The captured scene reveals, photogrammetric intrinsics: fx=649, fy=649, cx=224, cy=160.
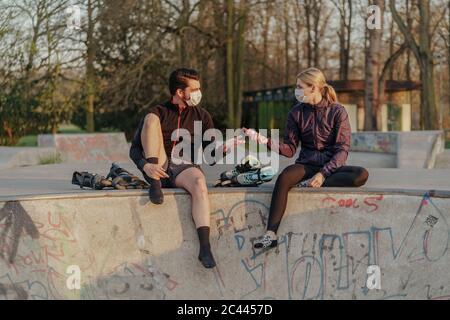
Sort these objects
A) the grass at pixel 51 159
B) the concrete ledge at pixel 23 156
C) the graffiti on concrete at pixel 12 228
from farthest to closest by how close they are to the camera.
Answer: the grass at pixel 51 159, the concrete ledge at pixel 23 156, the graffiti on concrete at pixel 12 228

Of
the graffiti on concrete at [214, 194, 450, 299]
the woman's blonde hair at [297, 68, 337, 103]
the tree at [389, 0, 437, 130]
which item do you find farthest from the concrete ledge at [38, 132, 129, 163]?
the tree at [389, 0, 437, 130]

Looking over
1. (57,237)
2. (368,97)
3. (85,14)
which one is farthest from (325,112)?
(85,14)

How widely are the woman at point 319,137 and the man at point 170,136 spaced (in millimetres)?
557

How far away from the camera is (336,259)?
17.5 feet

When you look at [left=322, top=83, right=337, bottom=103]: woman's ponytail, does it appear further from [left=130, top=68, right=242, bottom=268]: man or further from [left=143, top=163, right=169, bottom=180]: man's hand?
[left=143, top=163, right=169, bottom=180]: man's hand

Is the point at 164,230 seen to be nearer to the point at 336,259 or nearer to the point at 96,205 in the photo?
the point at 96,205

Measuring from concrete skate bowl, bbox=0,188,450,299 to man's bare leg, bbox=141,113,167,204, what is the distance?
0.19m

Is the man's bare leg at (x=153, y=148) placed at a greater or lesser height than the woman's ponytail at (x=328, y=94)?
lesser

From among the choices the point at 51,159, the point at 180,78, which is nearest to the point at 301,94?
the point at 180,78

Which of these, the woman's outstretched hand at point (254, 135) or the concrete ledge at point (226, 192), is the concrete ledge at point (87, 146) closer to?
the concrete ledge at point (226, 192)

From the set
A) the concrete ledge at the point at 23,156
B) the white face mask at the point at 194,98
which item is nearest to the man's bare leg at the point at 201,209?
the white face mask at the point at 194,98

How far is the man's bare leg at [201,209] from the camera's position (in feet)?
17.1

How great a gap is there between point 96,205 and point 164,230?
61 cm

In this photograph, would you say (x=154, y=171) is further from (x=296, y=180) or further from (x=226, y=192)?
(x=296, y=180)
